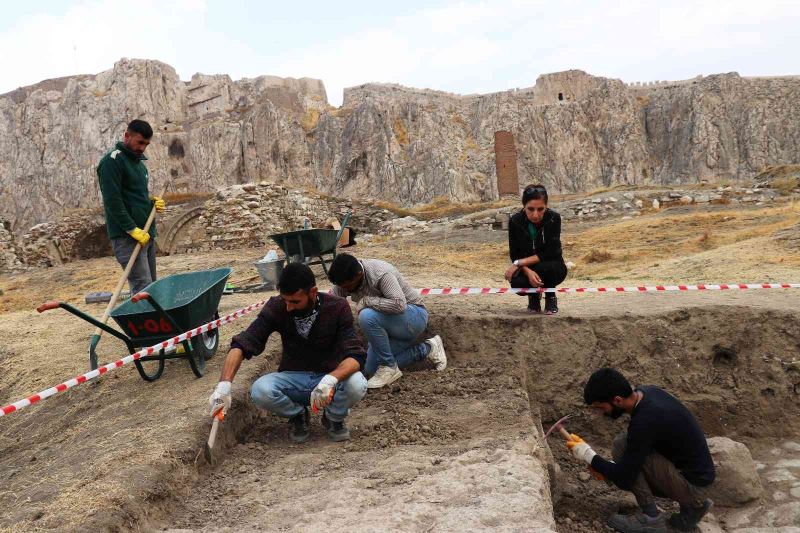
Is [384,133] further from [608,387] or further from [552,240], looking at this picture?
[608,387]

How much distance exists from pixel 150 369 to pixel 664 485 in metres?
4.43

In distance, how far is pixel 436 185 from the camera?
162ft

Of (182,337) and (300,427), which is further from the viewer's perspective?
(182,337)

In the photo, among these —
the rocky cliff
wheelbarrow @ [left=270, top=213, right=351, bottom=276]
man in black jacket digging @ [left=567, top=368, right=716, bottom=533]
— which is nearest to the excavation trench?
man in black jacket digging @ [left=567, top=368, right=716, bottom=533]

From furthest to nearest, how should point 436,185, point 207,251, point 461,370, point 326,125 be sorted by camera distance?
point 326,125
point 436,185
point 207,251
point 461,370

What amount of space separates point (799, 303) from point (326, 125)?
53254 mm

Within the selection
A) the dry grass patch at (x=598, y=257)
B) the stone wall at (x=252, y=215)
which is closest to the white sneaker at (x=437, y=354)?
the dry grass patch at (x=598, y=257)

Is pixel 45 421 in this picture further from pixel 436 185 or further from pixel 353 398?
pixel 436 185

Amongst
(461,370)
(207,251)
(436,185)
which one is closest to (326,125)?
(436,185)

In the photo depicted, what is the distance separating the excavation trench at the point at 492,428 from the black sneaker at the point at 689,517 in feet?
1.59

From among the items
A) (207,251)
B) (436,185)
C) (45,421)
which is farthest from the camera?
(436,185)

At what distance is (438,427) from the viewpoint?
13.0 feet

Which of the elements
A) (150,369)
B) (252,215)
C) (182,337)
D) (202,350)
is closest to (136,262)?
(150,369)

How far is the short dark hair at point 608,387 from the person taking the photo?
10.8ft
